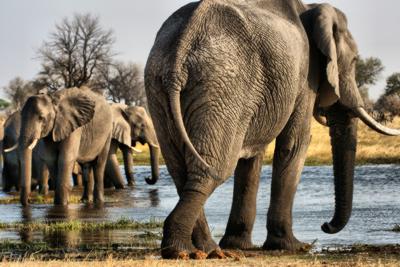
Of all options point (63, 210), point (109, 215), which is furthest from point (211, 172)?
point (63, 210)

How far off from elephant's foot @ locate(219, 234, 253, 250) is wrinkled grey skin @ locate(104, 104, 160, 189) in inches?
585

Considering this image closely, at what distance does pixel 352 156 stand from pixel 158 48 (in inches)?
130

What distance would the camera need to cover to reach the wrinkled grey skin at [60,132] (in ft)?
67.7

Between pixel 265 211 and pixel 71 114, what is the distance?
12.8ft

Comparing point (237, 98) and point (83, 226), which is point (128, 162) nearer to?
point (83, 226)

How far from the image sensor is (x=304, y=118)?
12.3 metres

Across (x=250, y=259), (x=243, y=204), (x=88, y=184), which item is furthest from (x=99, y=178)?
(x=250, y=259)

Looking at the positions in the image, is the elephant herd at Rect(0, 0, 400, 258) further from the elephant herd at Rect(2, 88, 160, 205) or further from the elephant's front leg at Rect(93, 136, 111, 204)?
the elephant's front leg at Rect(93, 136, 111, 204)

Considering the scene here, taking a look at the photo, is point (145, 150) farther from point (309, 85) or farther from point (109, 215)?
point (309, 85)

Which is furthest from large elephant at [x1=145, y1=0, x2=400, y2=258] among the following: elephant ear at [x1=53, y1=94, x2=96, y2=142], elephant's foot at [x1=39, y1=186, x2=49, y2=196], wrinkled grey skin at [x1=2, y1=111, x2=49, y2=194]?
wrinkled grey skin at [x1=2, y1=111, x2=49, y2=194]

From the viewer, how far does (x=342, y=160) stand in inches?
519

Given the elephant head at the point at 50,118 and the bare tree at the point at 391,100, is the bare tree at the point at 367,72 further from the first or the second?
the elephant head at the point at 50,118

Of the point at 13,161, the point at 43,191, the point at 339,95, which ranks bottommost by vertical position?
the point at 43,191

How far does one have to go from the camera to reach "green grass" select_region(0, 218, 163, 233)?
1592 centimetres
